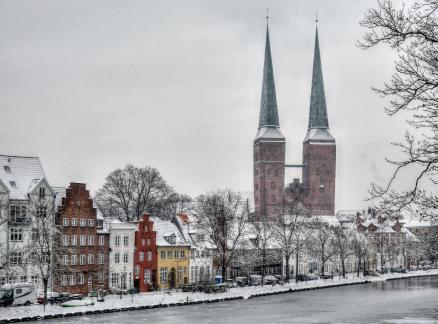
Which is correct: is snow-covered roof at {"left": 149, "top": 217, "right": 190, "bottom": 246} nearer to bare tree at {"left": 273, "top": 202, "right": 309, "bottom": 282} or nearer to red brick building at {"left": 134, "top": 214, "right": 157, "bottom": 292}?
red brick building at {"left": 134, "top": 214, "right": 157, "bottom": 292}

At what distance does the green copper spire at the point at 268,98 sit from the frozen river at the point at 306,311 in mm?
86164

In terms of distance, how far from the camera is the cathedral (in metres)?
148

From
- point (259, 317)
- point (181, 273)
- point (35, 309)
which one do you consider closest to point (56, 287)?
point (35, 309)

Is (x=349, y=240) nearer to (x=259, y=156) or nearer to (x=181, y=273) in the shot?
(x=181, y=273)

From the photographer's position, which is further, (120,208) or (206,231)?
(120,208)

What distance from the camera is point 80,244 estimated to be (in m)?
64.1

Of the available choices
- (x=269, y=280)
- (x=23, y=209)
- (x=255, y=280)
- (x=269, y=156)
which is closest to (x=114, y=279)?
(x=23, y=209)

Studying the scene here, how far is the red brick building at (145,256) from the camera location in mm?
70000

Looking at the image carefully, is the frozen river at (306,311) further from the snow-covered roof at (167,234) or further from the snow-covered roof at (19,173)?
the snow-covered roof at (19,173)

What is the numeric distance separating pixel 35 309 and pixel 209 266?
35.9 m

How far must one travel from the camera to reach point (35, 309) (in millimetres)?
47969

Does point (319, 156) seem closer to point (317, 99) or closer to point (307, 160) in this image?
point (307, 160)

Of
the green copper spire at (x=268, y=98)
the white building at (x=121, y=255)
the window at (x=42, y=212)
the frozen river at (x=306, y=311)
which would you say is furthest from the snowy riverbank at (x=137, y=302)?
the green copper spire at (x=268, y=98)

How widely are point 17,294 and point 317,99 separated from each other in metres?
108
